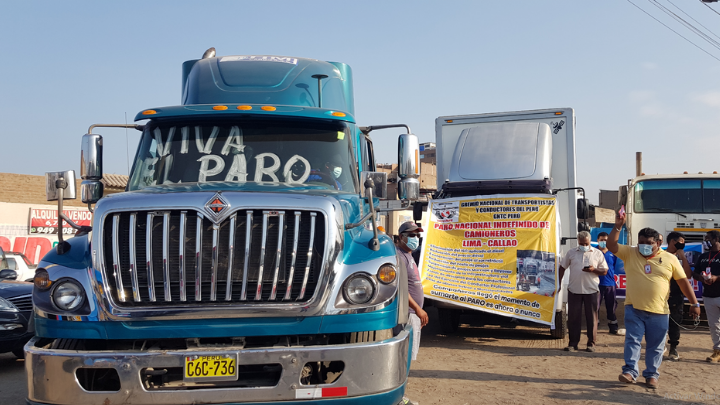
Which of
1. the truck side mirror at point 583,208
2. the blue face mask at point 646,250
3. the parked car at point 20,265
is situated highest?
the truck side mirror at point 583,208

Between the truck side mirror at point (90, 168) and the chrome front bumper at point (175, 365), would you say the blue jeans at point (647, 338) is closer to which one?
the chrome front bumper at point (175, 365)

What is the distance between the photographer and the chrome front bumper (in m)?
3.84

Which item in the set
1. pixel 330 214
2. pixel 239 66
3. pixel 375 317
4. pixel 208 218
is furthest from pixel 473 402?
pixel 239 66

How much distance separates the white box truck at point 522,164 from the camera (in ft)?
34.1

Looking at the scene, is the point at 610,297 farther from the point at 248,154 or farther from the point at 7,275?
the point at 7,275

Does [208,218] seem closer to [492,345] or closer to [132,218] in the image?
[132,218]

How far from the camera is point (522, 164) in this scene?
34.3ft

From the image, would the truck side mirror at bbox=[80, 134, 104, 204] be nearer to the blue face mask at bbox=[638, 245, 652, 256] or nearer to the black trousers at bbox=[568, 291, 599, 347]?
the blue face mask at bbox=[638, 245, 652, 256]

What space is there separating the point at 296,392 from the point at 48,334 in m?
1.67

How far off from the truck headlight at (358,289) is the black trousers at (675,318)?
244 inches

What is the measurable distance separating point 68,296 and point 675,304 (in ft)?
26.5

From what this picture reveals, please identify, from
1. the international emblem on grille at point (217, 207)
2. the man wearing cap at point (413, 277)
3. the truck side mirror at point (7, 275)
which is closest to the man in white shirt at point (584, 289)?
the man wearing cap at point (413, 277)

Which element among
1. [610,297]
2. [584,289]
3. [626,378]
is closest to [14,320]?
[626,378]

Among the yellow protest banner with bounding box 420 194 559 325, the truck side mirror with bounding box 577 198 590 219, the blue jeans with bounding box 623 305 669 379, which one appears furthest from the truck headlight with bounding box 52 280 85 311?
the truck side mirror with bounding box 577 198 590 219
